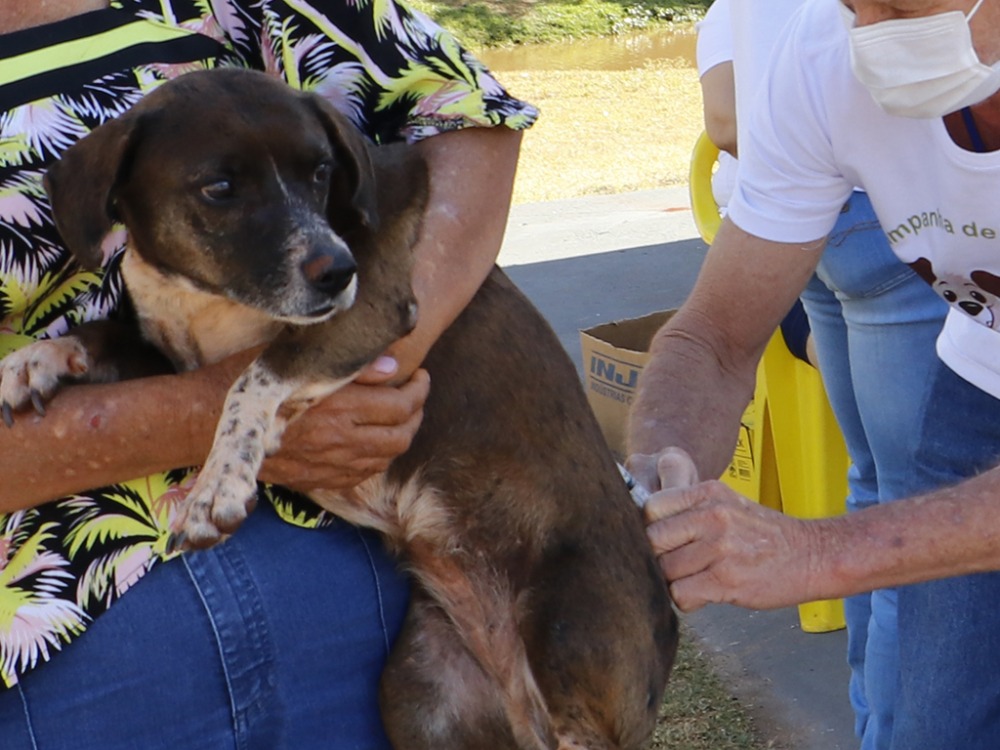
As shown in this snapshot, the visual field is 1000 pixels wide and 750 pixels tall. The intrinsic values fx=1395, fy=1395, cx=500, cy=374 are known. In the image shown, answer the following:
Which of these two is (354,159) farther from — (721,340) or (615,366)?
(615,366)

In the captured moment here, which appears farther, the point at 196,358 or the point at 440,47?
the point at 196,358

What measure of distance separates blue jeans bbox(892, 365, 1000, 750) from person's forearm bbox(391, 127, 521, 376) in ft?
3.09

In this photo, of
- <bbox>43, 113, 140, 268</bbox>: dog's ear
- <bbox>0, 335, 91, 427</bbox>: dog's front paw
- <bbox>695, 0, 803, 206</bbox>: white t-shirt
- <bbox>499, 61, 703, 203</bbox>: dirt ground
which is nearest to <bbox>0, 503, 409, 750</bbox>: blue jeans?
<bbox>0, 335, 91, 427</bbox>: dog's front paw

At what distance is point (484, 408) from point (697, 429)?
0.46 metres

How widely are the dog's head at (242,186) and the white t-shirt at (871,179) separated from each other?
81 centimetres

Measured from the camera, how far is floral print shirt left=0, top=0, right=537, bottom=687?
1.92 meters

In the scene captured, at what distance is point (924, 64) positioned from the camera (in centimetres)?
216

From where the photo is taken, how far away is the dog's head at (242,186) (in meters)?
2.10

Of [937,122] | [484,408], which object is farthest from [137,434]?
[937,122]

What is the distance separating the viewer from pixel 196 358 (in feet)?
7.55

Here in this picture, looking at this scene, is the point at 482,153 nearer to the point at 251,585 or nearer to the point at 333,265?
the point at 333,265

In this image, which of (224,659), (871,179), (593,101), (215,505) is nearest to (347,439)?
(215,505)

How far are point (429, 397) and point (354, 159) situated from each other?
16.6 inches

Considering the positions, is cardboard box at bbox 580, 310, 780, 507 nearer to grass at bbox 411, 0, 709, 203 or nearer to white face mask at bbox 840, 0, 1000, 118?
white face mask at bbox 840, 0, 1000, 118
